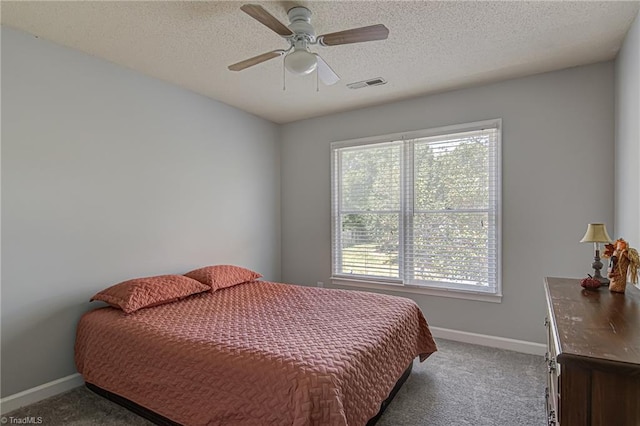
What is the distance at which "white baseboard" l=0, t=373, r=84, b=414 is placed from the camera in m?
2.28

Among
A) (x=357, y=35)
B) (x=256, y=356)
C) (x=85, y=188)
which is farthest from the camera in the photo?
(x=85, y=188)

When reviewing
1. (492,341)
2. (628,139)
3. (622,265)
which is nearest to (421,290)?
(492,341)

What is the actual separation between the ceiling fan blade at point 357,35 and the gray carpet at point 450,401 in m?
2.42

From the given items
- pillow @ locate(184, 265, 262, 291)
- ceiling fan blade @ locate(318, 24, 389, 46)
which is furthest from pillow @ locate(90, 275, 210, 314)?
ceiling fan blade @ locate(318, 24, 389, 46)

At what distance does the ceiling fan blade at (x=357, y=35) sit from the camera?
1925 mm

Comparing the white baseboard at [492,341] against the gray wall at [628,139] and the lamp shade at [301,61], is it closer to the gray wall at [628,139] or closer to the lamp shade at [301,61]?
the gray wall at [628,139]

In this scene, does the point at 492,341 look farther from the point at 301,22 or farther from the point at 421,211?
the point at 301,22

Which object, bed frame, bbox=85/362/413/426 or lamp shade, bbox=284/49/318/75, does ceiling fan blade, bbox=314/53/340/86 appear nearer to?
lamp shade, bbox=284/49/318/75

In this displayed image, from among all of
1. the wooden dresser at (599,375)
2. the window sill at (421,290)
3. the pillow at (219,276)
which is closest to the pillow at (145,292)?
the pillow at (219,276)

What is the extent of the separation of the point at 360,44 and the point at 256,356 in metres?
2.31

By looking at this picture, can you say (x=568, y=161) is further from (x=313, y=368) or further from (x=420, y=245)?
(x=313, y=368)

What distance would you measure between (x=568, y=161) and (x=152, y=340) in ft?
12.0

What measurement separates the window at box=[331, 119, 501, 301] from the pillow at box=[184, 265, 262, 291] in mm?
1340

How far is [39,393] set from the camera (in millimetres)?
2428
